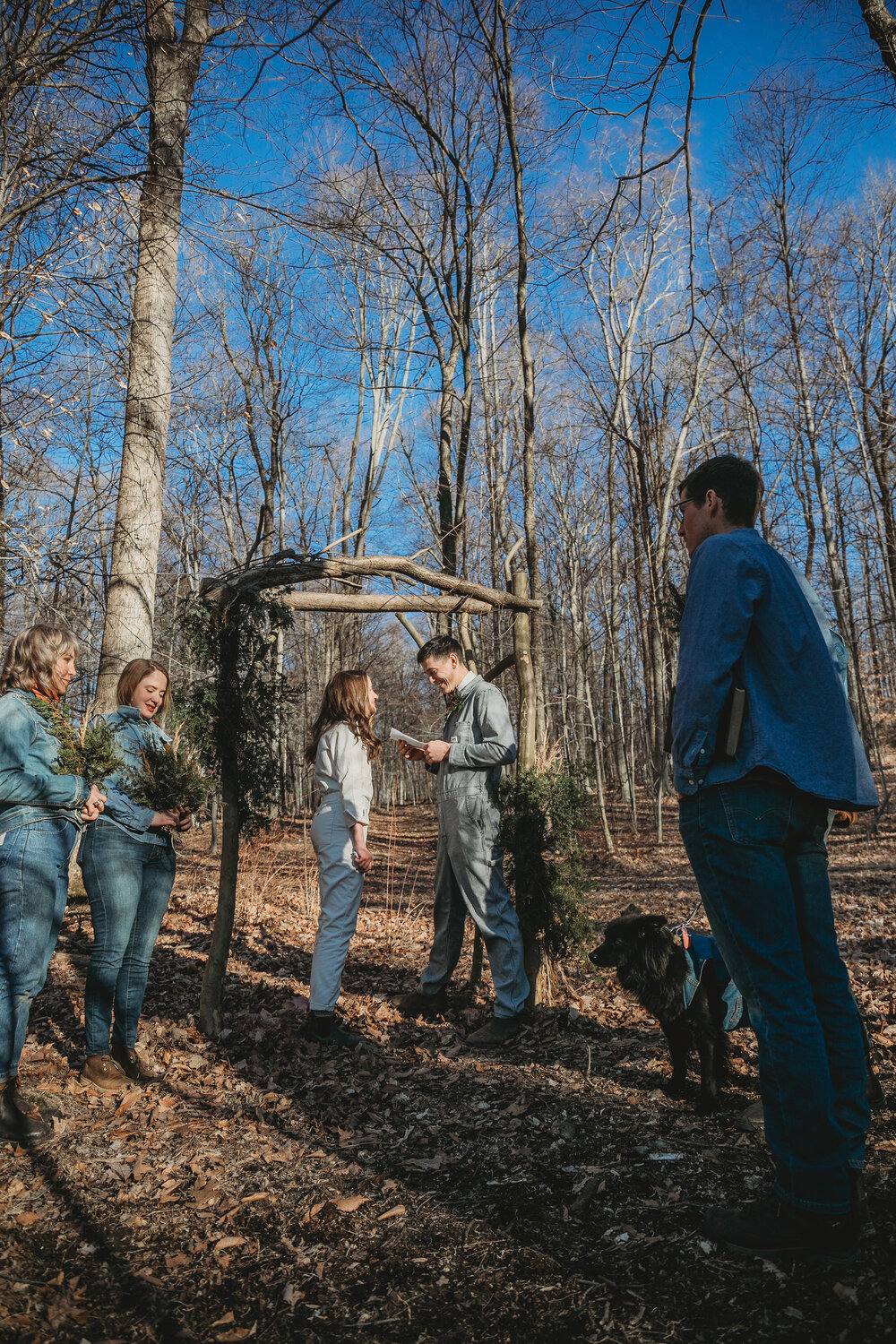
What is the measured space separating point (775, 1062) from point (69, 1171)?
8.80ft

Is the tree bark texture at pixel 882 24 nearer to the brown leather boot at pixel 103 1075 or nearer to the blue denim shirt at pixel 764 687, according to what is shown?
the blue denim shirt at pixel 764 687

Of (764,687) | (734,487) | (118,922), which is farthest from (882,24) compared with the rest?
(118,922)

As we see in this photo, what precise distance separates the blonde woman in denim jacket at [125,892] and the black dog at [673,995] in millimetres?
2237

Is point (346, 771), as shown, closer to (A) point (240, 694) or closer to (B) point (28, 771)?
(A) point (240, 694)

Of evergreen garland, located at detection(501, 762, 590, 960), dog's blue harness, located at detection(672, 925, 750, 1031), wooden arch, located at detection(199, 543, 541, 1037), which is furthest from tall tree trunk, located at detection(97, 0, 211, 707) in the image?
dog's blue harness, located at detection(672, 925, 750, 1031)

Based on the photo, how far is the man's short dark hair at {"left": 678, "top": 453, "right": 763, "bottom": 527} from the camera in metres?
2.54

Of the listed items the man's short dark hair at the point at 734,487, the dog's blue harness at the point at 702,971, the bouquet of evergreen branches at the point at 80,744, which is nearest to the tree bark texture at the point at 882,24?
the man's short dark hair at the point at 734,487

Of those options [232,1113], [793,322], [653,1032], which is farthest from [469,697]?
[793,322]

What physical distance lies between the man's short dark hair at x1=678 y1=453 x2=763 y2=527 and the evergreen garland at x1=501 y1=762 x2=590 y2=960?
2.59m

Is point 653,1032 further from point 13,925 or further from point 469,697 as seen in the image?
point 13,925

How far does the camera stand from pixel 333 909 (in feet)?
14.4

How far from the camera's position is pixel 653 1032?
4.45m

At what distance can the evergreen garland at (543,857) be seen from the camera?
4738 mm

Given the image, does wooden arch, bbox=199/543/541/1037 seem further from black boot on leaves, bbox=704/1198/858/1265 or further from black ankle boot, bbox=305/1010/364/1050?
black boot on leaves, bbox=704/1198/858/1265
